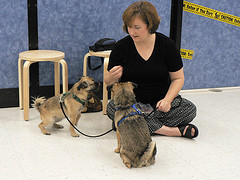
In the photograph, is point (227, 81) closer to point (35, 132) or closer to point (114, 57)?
point (114, 57)

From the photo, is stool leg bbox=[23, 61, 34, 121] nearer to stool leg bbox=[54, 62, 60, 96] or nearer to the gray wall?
stool leg bbox=[54, 62, 60, 96]

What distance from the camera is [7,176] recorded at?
7.05 ft

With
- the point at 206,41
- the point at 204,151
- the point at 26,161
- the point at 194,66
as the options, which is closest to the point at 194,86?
the point at 194,66

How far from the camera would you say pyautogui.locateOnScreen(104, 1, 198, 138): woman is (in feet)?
8.65

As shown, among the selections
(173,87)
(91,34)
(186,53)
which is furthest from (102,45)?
(186,53)

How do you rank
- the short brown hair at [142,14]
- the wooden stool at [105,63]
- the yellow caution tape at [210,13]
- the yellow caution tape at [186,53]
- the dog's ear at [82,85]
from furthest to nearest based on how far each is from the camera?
1. the yellow caution tape at [186,53]
2. the yellow caution tape at [210,13]
3. the wooden stool at [105,63]
4. the dog's ear at [82,85]
5. the short brown hair at [142,14]

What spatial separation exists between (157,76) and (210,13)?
69.0 inches

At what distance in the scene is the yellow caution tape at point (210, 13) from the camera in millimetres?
3918

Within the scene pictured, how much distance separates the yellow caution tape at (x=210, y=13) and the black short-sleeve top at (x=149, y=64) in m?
1.41

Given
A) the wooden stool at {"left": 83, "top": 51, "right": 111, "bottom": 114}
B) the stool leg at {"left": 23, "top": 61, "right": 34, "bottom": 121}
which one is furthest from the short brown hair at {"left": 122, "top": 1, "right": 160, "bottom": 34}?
the stool leg at {"left": 23, "top": 61, "right": 34, "bottom": 121}

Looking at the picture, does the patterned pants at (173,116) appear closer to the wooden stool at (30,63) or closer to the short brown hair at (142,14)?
the wooden stool at (30,63)

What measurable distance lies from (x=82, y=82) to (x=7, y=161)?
827 millimetres

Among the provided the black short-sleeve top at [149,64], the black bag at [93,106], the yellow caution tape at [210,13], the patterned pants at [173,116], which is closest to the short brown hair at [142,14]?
the black short-sleeve top at [149,64]

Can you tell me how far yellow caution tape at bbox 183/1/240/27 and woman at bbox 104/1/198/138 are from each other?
1.39 m
